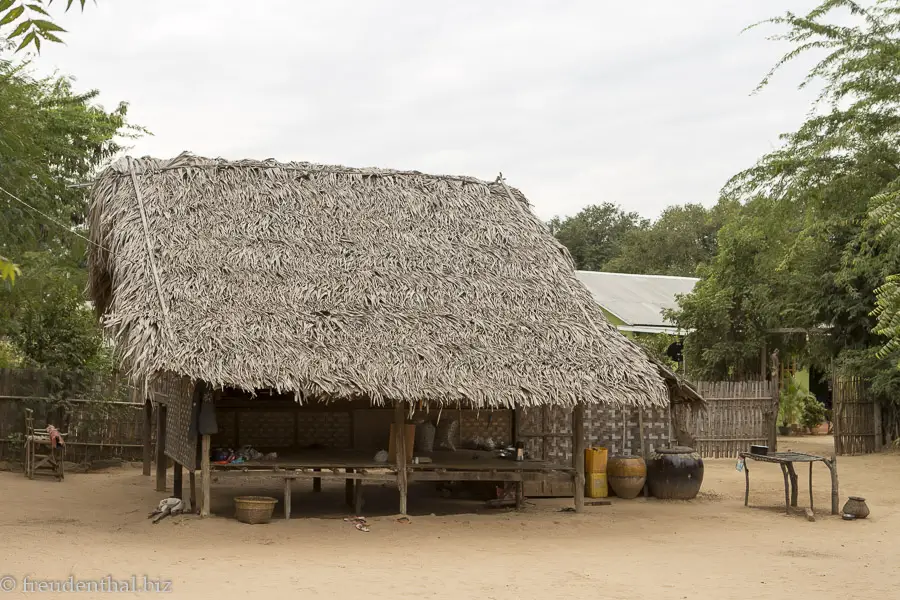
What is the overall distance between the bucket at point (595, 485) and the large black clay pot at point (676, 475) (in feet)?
2.48

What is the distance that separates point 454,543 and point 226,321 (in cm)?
334

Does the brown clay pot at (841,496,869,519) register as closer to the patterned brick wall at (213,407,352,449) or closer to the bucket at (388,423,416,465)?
the bucket at (388,423,416,465)

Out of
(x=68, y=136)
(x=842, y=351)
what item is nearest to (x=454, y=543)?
(x=842, y=351)

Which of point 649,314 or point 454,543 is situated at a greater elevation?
point 649,314

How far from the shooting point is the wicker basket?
34.3 feet

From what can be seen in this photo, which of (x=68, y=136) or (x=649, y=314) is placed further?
(x=649, y=314)

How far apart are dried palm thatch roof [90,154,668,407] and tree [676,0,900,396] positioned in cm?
674

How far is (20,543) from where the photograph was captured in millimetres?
9273

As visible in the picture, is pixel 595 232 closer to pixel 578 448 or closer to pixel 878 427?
pixel 878 427

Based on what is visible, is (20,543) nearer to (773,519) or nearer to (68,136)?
(773,519)

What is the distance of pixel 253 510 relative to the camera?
1047cm

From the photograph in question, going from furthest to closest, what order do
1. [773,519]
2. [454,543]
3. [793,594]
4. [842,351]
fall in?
[842,351] → [773,519] → [454,543] → [793,594]

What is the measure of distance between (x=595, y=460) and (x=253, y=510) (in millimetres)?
4886

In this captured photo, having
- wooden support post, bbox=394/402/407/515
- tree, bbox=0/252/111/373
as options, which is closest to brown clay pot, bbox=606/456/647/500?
wooden support post, bbox=394/402/407/515
